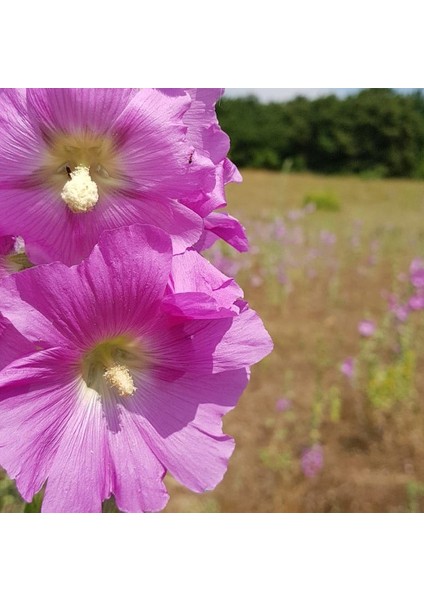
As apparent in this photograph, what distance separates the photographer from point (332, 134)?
1.67 metres

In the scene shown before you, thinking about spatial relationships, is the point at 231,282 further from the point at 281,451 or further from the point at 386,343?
the point at 386,343

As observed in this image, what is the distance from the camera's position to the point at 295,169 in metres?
1.92

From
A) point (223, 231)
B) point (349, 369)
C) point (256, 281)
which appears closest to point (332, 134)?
point (349, 369)

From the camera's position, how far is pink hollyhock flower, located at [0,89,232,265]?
0.38 m

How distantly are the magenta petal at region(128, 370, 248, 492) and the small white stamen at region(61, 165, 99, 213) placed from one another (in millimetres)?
131

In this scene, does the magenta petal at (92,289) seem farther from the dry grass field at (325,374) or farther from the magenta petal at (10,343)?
the dry grass field at (325,374)

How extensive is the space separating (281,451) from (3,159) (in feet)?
5.92

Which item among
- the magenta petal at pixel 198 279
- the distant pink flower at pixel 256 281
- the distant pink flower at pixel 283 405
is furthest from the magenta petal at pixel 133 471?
the distant pink flower at pixel 256 281

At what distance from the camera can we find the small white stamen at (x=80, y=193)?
381mm

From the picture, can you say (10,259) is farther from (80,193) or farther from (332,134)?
(332,134)

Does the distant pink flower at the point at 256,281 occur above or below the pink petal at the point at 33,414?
below

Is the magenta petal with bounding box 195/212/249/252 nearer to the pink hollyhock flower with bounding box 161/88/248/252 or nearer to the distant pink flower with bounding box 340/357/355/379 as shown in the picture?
the pink hollyhock flower with bounding box 161/88/248/252
